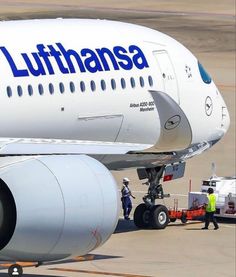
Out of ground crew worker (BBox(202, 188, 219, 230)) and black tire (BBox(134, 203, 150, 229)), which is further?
black tire (BBox(134, 203, 150, 229))

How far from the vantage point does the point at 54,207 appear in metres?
17.1

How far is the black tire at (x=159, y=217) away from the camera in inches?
1532

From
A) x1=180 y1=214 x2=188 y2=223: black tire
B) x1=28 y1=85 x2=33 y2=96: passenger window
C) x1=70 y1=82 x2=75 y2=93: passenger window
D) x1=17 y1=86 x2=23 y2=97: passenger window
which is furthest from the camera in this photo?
x1=180 y1=214 x2=188 y2=223: black tire

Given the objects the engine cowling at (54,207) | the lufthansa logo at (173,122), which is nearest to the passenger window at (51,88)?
the lufthansa logo at (173,122)

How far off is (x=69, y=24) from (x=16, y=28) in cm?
268

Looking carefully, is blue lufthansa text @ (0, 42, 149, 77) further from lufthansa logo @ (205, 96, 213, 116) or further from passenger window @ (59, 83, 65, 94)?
lufthansa logo @ (205, 96, 213, 116)

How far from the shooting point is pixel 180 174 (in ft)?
130

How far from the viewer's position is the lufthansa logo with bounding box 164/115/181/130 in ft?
72.5

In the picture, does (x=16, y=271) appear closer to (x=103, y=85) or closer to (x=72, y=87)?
(x=72, y=87)

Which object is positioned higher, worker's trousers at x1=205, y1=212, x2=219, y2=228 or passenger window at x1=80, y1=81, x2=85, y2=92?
passenger window at x1=80, y1=81, x2=85, y2=92

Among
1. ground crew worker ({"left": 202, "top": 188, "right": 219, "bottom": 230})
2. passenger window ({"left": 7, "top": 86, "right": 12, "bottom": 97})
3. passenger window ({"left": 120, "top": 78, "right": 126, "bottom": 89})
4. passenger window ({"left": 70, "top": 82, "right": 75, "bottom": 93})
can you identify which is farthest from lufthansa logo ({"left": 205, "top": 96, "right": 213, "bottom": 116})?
passenger window ({"left": 7, "top": 86, "right": 12, "bottom": 97})

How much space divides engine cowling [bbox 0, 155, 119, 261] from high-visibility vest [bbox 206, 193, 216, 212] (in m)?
20.4

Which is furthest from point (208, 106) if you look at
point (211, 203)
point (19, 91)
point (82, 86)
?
point (19, 91)

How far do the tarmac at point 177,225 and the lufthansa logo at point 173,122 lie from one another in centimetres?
724
